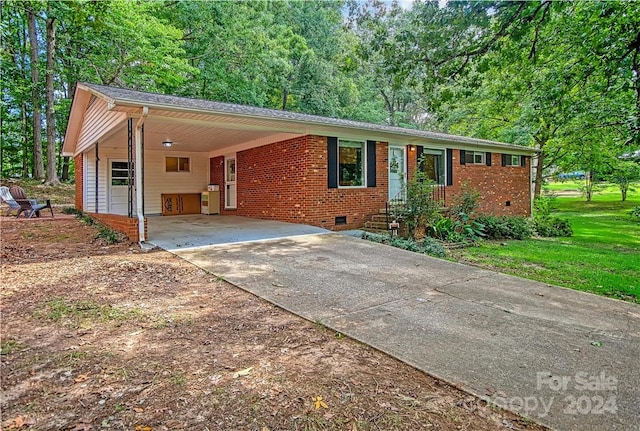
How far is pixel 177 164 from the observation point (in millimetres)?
14492

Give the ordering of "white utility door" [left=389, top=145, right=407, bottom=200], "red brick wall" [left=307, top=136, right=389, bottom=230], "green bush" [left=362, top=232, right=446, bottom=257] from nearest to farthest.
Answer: "green bush" [left=362, top=232, right=446, bottom=257]
"red brick wall" [left=307, top=136, right=389, bottom=230]
"white utility door" [left=389, top=145, right=407, bottom=200]

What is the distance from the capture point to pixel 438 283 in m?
5.05

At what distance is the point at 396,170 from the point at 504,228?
13.9 feet

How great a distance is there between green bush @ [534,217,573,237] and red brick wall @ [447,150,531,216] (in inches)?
58.2

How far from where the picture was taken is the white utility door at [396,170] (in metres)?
11.7

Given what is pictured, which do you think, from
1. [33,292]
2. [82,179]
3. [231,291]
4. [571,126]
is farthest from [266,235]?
[571,126]

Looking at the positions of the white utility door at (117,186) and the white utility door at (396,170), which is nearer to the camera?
the white utility door at (396,170)

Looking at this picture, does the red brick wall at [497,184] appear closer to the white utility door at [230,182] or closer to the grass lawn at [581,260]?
the grass lawn at [581,260]

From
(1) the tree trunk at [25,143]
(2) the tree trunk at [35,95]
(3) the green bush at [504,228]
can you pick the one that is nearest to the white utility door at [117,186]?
(2) the tree trunk at [35,95]

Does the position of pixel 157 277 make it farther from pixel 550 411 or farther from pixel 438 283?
pixel 550 411

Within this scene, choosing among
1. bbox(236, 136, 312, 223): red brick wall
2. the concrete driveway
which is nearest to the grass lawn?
the concrete driveway

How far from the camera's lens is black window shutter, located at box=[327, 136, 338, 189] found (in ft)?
33.1

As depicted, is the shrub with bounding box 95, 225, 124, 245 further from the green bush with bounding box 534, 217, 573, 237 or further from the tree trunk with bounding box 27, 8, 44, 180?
the green bush with bounding box 534, 217, 573, 237

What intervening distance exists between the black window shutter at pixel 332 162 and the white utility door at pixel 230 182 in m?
4.57
